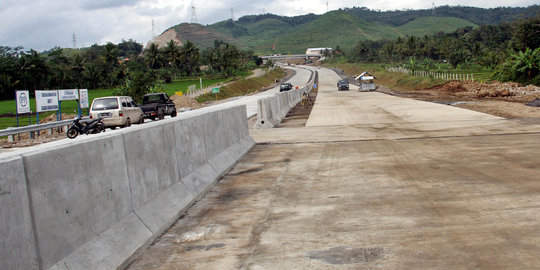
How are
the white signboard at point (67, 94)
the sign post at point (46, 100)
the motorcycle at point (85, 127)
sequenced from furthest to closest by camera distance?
the white signboard at point (67, 94)
the sign post at point (46, 100)
the motorcycle at point (85, 127)

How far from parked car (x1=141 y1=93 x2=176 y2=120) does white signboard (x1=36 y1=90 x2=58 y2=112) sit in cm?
652

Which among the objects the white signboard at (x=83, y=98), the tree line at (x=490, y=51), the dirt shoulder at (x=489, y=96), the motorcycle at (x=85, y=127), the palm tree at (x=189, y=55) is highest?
the palm tree at (x=189, y=55)

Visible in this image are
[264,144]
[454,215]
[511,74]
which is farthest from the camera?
[511,74]

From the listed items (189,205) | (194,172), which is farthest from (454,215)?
(194,172)

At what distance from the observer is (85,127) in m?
24.5

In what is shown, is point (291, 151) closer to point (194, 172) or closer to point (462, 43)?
point (194, 172)

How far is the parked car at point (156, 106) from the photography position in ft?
108

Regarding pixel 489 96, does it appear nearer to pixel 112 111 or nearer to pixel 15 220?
pixel 112 111

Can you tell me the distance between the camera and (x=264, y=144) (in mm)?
16734

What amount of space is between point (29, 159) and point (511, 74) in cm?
5391

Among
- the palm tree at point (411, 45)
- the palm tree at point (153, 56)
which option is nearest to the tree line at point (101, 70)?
the palm tree at point (153, 56)

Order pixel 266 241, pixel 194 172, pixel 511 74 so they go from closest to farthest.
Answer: pixel 266 241
pixel 194 172
pixel 511 74

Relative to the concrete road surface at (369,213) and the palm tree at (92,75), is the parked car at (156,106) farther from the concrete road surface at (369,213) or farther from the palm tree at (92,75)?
the palm tree at (92,75)

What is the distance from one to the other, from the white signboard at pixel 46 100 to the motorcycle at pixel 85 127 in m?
10.8
